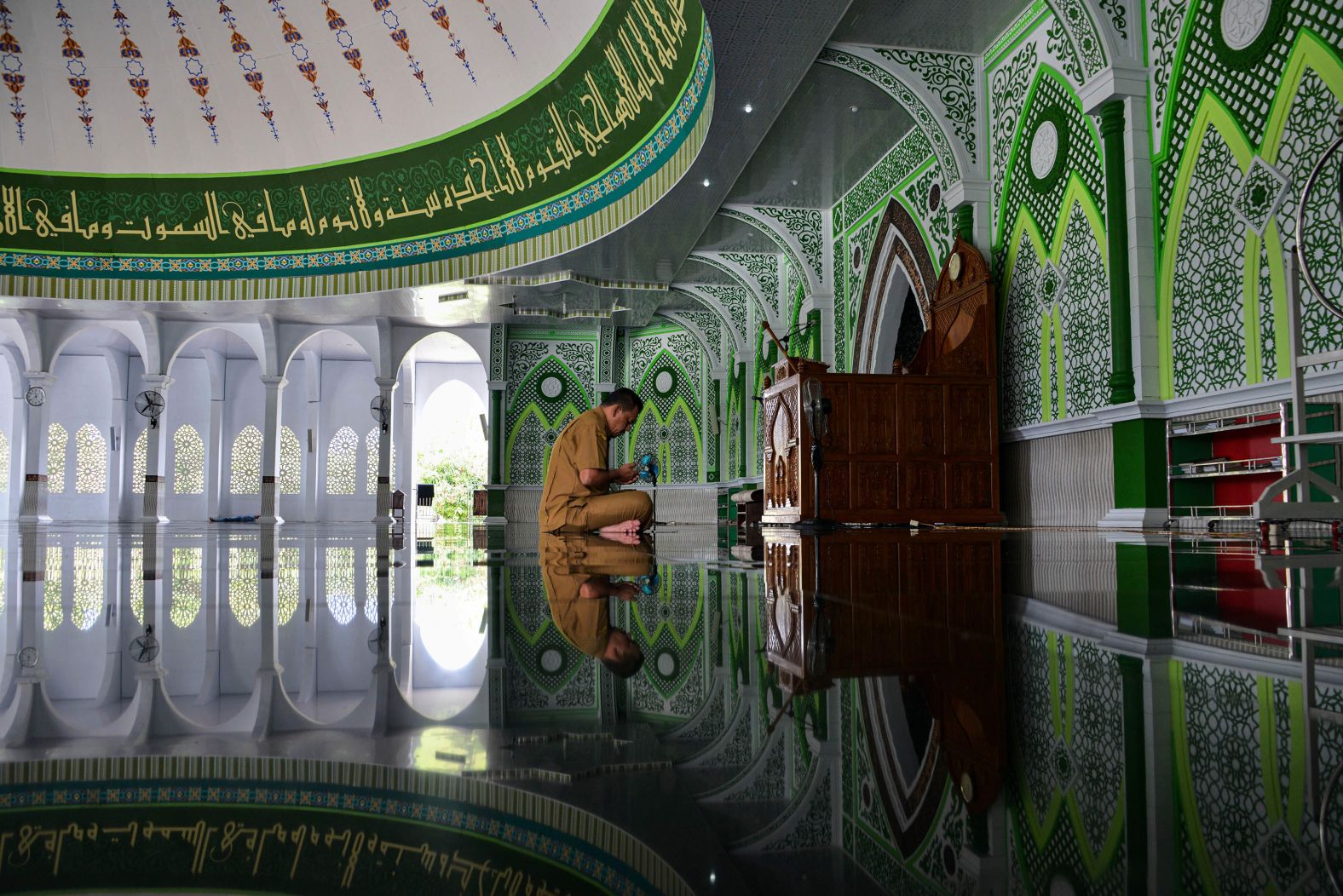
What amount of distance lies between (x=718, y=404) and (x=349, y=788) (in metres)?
16.2

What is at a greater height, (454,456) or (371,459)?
(454,456)

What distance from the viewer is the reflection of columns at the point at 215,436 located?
17609 mm

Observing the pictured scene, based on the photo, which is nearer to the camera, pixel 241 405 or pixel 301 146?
pixel 301 146

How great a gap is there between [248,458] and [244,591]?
65.7 ft

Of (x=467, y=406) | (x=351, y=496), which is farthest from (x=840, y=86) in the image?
(x=467, y=406)

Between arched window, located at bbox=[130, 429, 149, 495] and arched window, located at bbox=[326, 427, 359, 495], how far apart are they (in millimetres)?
3575

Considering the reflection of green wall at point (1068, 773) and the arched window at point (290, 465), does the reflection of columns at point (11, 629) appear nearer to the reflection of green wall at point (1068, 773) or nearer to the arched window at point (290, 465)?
the reflection of green wall at point (1068, 773)

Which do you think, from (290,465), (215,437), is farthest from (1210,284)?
(290,465)

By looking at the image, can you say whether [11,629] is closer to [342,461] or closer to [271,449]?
[271,449]

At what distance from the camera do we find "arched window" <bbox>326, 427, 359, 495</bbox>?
20.3 meters

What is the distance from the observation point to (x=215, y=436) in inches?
716

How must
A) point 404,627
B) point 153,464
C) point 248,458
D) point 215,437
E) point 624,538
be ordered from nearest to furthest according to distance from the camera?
point 404,627
point 624,538
point 153,464
point 215,437
point 248,458

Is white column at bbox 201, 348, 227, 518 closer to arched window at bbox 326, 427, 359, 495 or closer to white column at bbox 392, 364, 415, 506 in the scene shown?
arched window at bbox 326, 427, 359, 495

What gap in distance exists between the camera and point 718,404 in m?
16.7
